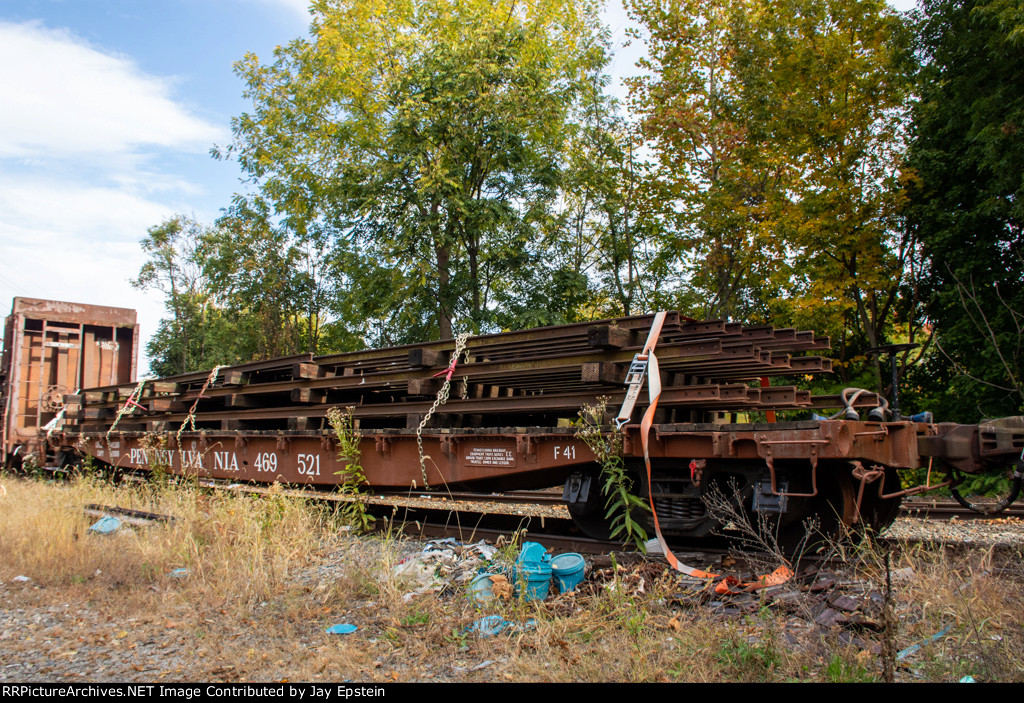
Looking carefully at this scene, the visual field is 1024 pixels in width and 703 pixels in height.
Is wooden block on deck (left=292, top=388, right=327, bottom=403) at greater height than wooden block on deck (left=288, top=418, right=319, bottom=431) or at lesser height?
greater

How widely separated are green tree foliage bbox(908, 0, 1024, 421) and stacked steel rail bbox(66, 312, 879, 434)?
25.3 feet

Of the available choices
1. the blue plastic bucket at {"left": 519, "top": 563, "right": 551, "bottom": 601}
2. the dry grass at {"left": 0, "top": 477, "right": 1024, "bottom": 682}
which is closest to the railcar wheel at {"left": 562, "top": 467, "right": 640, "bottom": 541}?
the dry grass at {"left": 0, "top": 477, "right": 1024, "bottom": 682}

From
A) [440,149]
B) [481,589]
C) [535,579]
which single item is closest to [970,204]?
[440,149]

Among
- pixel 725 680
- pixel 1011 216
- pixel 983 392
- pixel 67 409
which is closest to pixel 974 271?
pixel 1011 216

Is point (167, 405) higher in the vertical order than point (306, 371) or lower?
lower

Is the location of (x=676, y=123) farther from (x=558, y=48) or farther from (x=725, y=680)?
(x=725, y=680)

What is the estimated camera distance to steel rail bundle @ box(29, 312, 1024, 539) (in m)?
5.59

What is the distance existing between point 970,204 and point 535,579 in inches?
577

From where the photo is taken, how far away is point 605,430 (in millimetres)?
5941

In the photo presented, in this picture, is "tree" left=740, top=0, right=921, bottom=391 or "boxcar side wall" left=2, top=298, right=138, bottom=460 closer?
"boxcar side wall" left=2, top=298, right=138, bottom=460

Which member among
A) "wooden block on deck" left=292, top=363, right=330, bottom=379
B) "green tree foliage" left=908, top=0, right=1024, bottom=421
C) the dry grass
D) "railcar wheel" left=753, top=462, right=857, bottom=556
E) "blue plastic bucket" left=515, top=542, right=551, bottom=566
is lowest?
the dry grass

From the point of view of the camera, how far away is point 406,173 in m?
17.6

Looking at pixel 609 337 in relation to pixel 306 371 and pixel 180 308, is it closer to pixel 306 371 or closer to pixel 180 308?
pixel 306 371

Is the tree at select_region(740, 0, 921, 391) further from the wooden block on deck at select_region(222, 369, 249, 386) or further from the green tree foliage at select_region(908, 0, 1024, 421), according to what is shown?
the wooden block on deck at select_region(222, 369, 249, 386)
